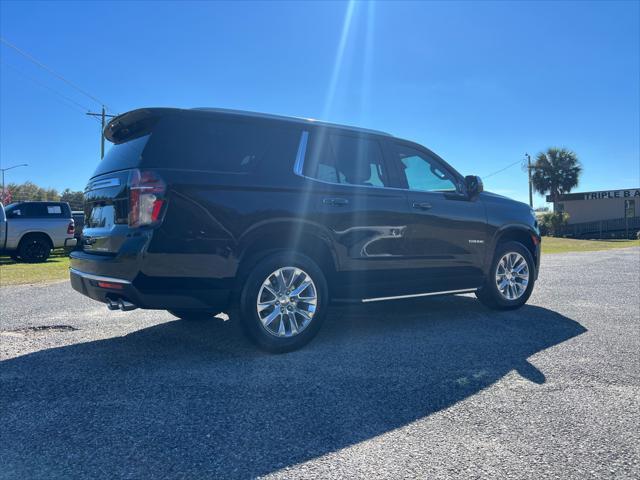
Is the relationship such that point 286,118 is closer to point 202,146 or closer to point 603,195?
point 202,146

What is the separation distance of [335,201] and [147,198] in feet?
5.25

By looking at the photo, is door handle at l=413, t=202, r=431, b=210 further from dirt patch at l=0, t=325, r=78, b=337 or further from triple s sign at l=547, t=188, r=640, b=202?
triple s sign at l=547, t=188, r=640, b=202

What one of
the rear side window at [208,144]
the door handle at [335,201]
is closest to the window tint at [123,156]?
the rear side window at [208,144]

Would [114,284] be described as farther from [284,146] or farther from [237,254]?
[284,146]

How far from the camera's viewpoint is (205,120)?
3.65 metres

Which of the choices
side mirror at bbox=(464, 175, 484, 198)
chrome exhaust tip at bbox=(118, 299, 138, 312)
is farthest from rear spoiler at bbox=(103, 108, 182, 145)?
side mirror at bbox=(464, 175, 484, 198)

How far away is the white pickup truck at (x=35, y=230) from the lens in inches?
554

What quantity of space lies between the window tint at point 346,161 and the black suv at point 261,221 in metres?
0.01

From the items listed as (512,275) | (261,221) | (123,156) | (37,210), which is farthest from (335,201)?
Result: (37,210)

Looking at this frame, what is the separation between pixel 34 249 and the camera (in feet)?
48.2

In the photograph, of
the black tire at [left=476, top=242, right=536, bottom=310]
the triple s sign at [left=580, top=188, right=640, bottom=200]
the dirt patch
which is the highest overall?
the triple s sign at [left=580, top=188, right=640, bottom=200]

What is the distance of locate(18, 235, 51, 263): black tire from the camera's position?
14398 mm

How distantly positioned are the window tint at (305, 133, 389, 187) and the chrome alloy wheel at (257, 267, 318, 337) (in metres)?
0.94

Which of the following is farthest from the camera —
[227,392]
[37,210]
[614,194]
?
[614,194]
